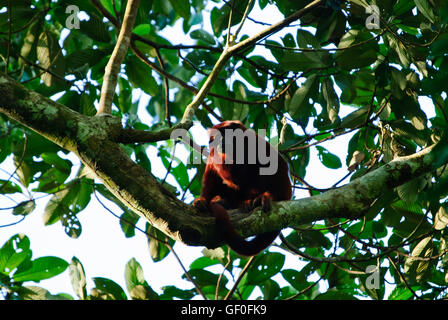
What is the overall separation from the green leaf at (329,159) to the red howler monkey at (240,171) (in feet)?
2.32

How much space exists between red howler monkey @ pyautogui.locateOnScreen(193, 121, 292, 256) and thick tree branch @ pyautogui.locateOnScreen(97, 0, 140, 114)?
2.96ft

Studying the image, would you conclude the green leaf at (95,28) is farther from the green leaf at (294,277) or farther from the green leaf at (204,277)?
the green leaf at (294,277)

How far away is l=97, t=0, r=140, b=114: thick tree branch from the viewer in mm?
2455

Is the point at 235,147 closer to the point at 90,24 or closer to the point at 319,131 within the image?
the point at 319,131

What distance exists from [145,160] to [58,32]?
2240mm

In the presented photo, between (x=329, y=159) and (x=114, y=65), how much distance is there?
6.87 ft

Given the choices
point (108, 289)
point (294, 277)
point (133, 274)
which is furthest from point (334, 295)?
point (108, 289)

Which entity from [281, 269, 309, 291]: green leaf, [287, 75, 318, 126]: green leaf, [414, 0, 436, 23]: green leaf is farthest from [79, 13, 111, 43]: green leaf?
[281, 269, 309, 291]: green leaf

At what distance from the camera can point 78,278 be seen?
11.6ft

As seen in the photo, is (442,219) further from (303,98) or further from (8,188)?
(8,188)

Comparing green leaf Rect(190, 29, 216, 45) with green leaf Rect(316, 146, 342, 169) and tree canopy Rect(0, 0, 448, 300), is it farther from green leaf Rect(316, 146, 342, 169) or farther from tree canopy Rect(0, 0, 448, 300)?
green leaf Rect(316, 146, 342, 169)

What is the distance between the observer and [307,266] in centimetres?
375

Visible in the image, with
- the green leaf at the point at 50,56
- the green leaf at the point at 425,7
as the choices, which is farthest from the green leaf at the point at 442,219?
the green leaf at the point at 50,56
